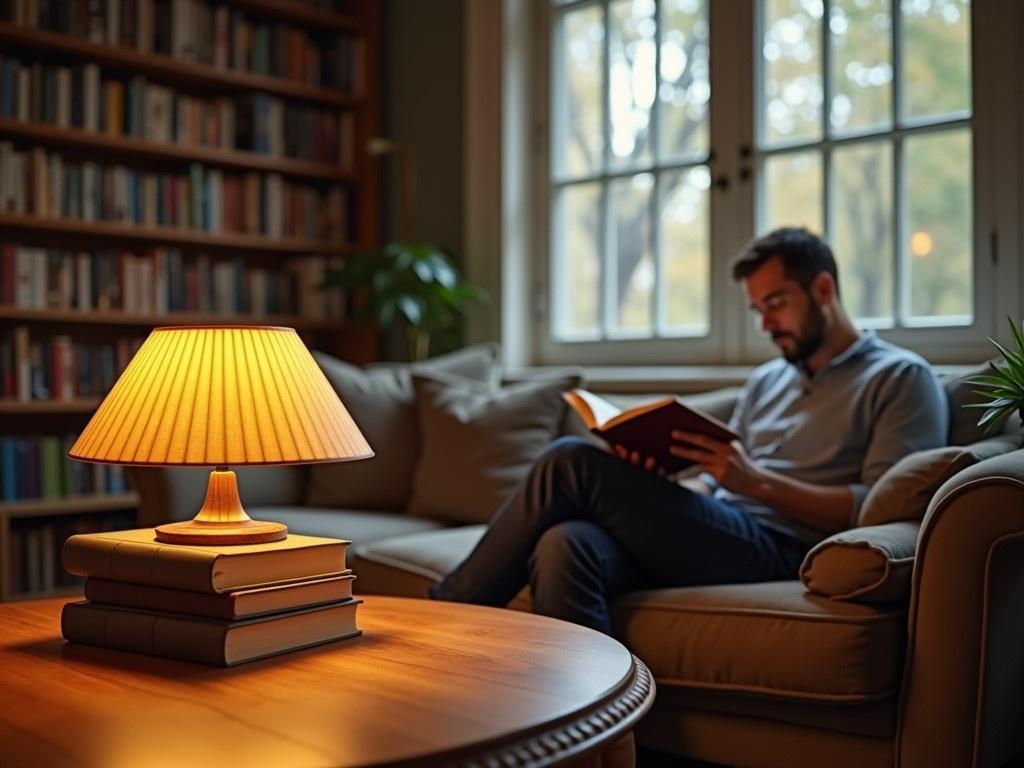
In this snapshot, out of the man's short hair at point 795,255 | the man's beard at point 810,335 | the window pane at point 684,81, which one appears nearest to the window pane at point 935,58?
the window pane at point 684,81

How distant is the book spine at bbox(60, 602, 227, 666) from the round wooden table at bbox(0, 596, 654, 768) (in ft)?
0.06

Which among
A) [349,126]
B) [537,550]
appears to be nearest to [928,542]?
[537,550]

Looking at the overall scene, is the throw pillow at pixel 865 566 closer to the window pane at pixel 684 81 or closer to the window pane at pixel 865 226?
the window pane at pixel 865 226

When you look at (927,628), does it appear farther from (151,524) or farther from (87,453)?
(151,524)

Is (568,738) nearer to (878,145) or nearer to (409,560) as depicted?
(409,560)

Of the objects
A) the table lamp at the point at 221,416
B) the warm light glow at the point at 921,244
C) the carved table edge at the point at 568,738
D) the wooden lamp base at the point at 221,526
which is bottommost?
the carved table edge at the point at 568,738

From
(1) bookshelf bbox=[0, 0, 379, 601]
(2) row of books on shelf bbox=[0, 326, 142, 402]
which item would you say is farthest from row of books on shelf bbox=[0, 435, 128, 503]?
(2) row of books on shelf bbox=[0, 326, 142, 402]

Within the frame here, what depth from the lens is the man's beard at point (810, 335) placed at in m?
2.52

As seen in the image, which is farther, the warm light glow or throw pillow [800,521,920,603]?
the warm light glow

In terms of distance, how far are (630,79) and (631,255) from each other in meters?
0.58

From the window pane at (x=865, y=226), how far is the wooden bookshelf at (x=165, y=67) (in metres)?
2.00

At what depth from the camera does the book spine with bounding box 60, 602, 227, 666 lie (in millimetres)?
1380

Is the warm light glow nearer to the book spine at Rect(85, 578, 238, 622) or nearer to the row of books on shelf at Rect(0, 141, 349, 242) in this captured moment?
the row of books on shelf at Rect(0, 141, 349, 242)

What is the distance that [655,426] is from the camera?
2219 mm
